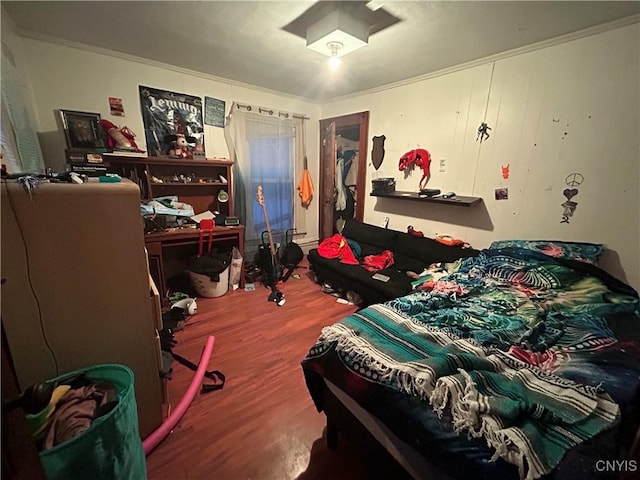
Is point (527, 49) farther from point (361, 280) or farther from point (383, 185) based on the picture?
point (361, 280)

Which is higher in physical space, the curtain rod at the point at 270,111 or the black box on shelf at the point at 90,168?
the curtain rod at the point at 270,111

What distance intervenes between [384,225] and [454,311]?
6.80ft

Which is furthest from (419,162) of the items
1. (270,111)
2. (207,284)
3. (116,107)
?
(116,107)

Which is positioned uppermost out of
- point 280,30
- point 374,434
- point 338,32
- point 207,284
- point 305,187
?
point 280,30

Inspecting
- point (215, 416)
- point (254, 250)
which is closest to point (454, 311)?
point (215, 416)

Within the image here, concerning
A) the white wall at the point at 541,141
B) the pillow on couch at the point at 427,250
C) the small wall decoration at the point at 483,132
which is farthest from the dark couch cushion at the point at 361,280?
the small wall decoration at the point at 483,132

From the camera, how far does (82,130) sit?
2412 millimetres

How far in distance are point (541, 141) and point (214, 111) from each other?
332cm

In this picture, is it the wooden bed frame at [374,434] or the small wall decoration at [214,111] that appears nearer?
the wooden bed frame at [374,434]

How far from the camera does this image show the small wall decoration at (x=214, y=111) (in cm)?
314

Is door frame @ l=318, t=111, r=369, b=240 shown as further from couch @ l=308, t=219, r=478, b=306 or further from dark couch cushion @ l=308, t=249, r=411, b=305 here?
dark couch cushion @ l=308, t=249, r=411, b=305

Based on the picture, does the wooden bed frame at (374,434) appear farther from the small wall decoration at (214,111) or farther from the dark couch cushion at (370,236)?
the small wall decoration at (214,111)

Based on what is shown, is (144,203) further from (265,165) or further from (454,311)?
(454,311)

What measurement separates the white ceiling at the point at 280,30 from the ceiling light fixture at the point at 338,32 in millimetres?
156
